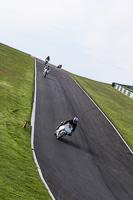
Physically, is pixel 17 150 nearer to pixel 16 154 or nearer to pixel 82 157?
pixel 16 154

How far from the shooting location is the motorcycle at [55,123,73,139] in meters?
16.0

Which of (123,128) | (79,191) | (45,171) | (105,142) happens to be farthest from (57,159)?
(123,128)

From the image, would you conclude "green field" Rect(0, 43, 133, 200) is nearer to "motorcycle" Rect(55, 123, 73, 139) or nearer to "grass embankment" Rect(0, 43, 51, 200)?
"grass embankment" Rect(0, 43, 51, 200)

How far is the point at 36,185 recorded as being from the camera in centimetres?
1010

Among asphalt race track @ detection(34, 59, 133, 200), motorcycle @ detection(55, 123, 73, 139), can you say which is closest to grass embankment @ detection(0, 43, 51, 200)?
asphalt race track @ detection(34, 59, 133, 200)

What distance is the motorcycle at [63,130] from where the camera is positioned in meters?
16.0

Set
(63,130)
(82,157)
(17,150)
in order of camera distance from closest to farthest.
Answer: (17,150)
(82,157)
(63,130)

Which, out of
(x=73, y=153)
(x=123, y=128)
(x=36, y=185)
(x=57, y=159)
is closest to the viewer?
(x=36, y=185)

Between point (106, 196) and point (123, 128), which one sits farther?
point (123, 128)

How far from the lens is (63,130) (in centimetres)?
1608

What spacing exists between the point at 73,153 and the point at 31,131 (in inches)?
107

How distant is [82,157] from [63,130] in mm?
1993

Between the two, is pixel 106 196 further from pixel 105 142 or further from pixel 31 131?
pixel 105 142

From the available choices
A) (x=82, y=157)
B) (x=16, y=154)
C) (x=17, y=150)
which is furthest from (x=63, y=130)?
(x=16, y=154)
